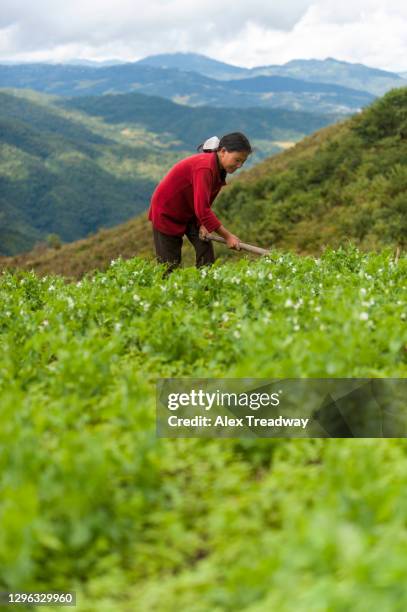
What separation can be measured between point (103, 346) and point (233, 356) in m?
1.03

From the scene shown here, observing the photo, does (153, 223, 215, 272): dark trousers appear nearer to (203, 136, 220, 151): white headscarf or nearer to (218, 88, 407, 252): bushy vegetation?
(203, 136, 220, 151): white headscarf

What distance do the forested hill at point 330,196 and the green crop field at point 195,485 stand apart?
53.1 ft

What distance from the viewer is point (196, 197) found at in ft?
25.2

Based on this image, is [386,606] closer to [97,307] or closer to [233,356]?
[233,356]

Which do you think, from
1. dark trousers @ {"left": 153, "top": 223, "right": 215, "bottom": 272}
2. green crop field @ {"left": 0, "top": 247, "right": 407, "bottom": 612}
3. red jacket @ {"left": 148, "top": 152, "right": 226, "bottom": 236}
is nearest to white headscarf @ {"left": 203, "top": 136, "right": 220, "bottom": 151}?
red jacket @ {"left": 148, "top": 152, "right": 226, "bottom": 236}

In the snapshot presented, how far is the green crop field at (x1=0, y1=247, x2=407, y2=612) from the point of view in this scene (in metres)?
2.40

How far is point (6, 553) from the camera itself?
8.23ft

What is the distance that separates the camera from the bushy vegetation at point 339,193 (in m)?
22.5

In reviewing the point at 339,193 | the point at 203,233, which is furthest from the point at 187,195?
the point at 339,193

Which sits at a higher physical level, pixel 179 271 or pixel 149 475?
pixel 179 271

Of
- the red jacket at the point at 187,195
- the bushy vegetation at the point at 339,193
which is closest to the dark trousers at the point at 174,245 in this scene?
the red jacket at the point at 187,195

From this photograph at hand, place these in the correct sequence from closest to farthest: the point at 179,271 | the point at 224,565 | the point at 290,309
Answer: the point at 224,565 < the point at 290,309 < the point at 179,271

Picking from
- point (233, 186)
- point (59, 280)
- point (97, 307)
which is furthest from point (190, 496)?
point (233, 186)

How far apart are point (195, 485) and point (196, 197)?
496 centimetres
